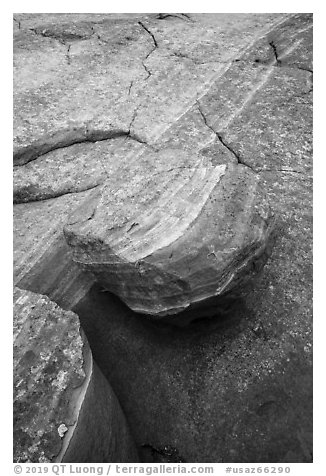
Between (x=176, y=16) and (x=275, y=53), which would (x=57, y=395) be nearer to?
(x=275, y=53)

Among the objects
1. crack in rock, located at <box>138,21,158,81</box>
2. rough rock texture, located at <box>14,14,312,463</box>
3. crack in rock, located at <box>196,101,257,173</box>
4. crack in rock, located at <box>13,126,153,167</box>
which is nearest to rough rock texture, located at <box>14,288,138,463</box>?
rough rock texture, located at <box>14,14,312,463</box>

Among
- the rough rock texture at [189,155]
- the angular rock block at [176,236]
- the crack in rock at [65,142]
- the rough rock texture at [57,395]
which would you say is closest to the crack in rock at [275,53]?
the rough rock texture at [189,155]

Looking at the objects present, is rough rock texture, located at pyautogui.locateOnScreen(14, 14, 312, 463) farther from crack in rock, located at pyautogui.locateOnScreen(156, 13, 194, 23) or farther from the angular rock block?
the angular rock block

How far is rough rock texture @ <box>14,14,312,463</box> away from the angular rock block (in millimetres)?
187

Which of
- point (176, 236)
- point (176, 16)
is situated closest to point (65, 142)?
point (176, 236)

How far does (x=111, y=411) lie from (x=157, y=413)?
252mm

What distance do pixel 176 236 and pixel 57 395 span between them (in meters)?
0.77

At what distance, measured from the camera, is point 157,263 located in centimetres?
205

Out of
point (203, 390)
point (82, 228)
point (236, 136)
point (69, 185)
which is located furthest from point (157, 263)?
point (236, 136)

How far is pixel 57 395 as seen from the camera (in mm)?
2088

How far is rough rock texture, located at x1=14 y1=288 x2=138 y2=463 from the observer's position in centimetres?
204

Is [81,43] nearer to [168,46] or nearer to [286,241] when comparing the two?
[168,46]

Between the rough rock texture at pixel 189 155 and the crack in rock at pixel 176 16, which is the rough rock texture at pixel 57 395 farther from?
the crack in rock at pixel 176 16
